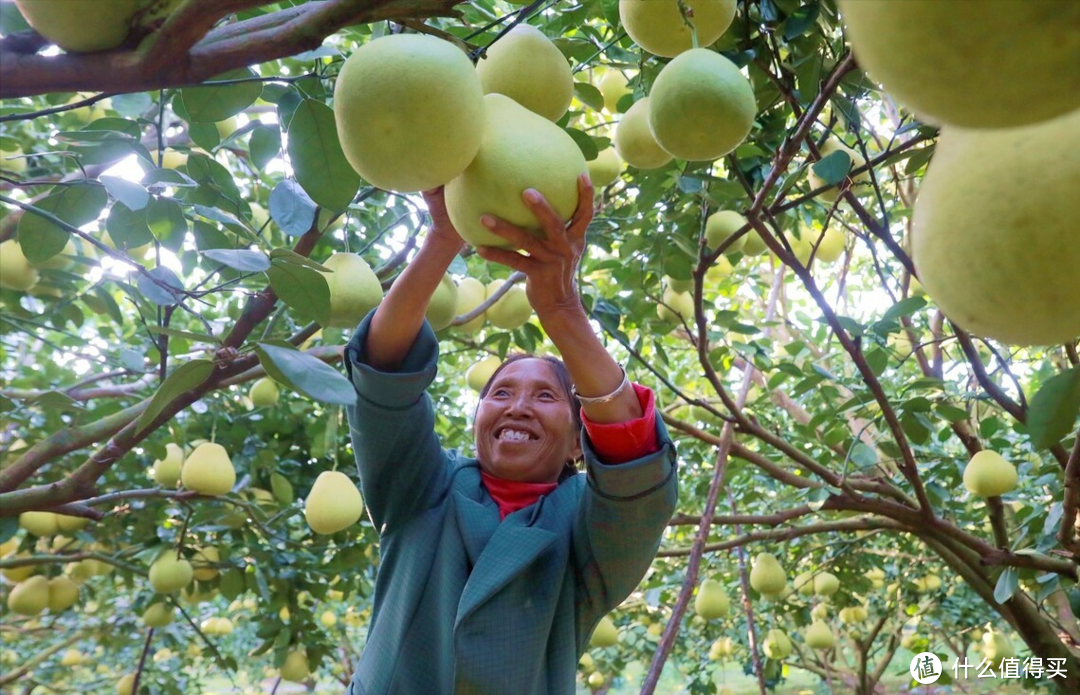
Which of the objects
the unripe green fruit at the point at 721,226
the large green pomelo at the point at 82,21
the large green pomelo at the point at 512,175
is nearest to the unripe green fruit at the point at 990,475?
the unripe green fruit at the point at 721,226

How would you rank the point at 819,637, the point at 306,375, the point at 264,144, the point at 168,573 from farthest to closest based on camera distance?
the point at 819,637
the point at 168,573
the point at 264,144
the point at 306,375

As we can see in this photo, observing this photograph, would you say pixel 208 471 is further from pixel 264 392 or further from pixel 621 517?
pixel 621 517

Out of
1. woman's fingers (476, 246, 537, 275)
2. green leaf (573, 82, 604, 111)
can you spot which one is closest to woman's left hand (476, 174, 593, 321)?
woman's fingers (476, 246, 537, 275)

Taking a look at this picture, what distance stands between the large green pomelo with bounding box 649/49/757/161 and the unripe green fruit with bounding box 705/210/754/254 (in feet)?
2.99

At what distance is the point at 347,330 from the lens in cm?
269

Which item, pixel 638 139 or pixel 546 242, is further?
pixel 638 139

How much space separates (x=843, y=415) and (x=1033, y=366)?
1.75 meters

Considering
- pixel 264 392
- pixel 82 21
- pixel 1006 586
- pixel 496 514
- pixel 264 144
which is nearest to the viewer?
pixel 82 21

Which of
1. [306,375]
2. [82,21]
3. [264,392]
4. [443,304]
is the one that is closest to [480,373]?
[264,392]

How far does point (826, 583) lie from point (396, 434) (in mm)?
3394

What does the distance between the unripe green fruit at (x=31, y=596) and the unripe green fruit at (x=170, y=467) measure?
1.12 metres

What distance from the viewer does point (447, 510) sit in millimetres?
1715

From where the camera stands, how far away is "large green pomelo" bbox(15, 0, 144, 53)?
2.10 feet

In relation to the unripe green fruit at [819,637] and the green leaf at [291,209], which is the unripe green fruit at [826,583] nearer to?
the unripe green fruit at [819,637]
